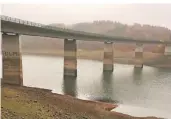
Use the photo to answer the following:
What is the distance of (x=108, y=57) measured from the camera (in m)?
59.2

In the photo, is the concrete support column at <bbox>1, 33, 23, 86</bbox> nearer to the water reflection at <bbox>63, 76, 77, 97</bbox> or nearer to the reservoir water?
the reservoir water

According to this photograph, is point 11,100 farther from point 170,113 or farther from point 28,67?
point 28,67

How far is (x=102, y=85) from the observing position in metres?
39.2

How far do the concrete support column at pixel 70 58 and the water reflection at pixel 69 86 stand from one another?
206 centimetres

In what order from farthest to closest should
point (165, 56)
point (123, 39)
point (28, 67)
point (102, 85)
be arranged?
point (123, 39), point (165, 56), point (28, 67), point (102, 85)

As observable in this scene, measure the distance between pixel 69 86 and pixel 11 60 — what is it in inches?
383

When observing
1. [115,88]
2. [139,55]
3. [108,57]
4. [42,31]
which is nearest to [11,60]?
[42,31]

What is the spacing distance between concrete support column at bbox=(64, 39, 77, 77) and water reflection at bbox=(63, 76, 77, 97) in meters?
2.06

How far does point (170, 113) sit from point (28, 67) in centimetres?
2847

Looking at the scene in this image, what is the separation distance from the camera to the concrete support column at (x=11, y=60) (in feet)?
97.5

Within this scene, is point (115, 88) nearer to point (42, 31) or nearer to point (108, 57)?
point (42, 31)

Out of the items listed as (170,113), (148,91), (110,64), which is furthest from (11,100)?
(110,64)

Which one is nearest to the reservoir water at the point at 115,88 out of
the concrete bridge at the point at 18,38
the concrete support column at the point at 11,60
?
the concrete bridge at the point at 18,38

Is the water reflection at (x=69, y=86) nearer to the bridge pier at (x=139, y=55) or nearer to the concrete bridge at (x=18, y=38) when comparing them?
the concrete bridge at (x=18, y=38)
